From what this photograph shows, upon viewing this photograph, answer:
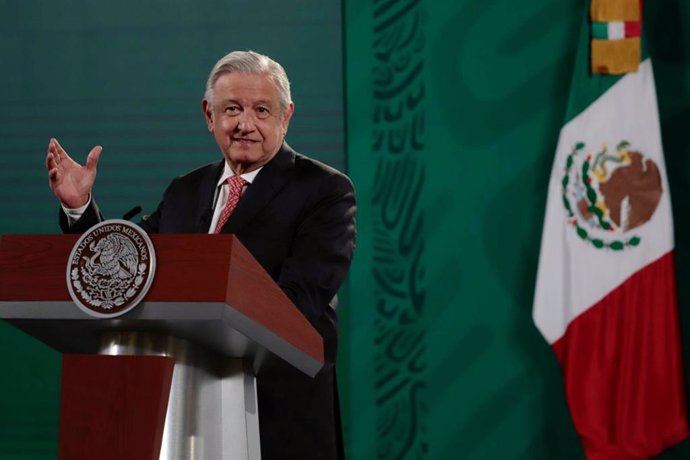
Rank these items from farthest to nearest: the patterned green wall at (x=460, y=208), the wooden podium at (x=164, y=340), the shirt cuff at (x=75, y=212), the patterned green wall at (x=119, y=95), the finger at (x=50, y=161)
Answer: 1. the patterned green wall at (x=119, y=95)
2. the patterned green wall at (x=460, y=208)
3. the shirt cuff at (x=75, y=212)
4. the finger at (x=50, y=161)
5. the wooden podium at (x=164, y=340)

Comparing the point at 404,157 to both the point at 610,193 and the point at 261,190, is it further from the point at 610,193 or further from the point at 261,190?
the point at 261,190

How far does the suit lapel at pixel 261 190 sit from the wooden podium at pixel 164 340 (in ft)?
1.48

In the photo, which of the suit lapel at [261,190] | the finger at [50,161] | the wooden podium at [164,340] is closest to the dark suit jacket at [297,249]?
the suit lapel at [261,190]

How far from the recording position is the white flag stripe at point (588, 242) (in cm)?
409

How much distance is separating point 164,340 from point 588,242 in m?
2.88

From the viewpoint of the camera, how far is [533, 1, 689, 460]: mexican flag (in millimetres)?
4008

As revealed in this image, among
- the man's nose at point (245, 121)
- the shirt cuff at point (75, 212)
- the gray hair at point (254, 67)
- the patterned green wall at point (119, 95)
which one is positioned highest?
the patterned green wall at point (119, 95)

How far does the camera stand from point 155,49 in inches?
182

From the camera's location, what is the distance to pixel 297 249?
2.10m

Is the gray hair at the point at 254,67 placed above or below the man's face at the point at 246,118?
above

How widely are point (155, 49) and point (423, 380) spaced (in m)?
1.97

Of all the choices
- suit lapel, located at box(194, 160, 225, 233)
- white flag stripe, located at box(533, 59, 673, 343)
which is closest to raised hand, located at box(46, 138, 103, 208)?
suit lapel, located at box(194, 160, 225, 233)

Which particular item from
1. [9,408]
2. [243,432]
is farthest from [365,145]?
[243,432]

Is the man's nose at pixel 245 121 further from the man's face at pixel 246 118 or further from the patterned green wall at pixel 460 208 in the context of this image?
the patterned green wall at pixel 460 208
